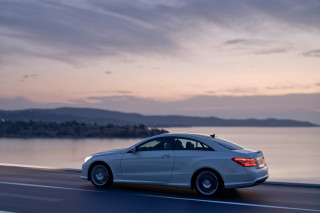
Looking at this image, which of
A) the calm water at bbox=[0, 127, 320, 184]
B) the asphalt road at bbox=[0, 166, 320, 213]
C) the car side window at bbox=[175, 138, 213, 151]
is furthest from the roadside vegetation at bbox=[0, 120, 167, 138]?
the car side window at bbox=[175, 138, 213, 151]

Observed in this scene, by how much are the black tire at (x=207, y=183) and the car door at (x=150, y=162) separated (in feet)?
2.72

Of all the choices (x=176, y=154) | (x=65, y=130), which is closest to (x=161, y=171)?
(x=176, y=154)

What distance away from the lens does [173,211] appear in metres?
9.42

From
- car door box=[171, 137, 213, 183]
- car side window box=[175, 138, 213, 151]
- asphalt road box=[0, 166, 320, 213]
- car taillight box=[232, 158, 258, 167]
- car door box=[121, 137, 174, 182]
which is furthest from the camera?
car door box=[121, 137, 174, 182]

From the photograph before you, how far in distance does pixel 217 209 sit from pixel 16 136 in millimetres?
105783

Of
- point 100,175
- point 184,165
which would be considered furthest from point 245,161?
point 100,175

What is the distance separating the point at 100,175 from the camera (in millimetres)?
12938

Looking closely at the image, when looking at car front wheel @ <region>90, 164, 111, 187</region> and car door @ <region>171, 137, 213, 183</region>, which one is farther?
car front wheel @ <region>90, 164, 111, 187</region>

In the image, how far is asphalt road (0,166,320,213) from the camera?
31.9ft

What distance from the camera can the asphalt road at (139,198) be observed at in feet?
31.9

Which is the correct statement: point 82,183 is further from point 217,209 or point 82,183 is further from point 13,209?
point 217,209

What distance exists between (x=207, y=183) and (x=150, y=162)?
66.5 inches

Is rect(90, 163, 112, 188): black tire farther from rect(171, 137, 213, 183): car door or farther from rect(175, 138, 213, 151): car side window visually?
rect(175, 138, 213, 151): car side window

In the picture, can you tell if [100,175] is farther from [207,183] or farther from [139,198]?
[207,183]
